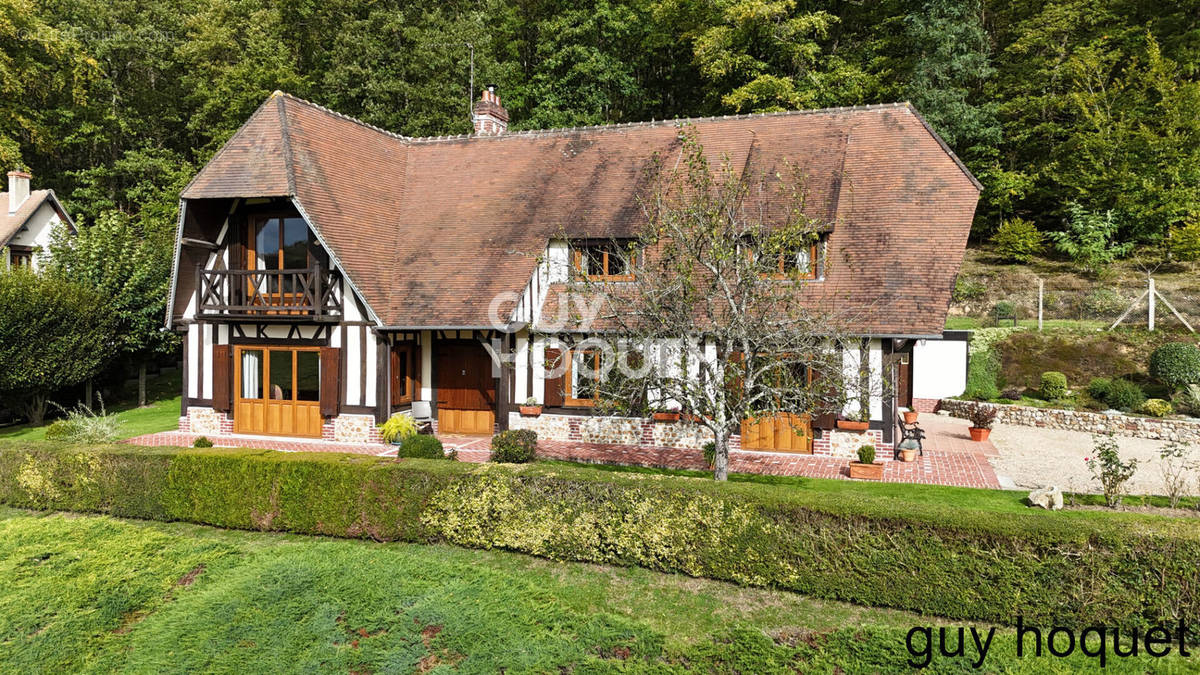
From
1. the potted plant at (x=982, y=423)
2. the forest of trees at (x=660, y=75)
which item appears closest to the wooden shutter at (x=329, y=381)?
the forest of trees at (x=660, y=75)

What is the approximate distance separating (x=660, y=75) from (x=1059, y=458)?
2719cm

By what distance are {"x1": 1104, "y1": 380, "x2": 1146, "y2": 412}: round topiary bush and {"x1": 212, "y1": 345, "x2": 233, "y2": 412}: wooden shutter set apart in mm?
21784

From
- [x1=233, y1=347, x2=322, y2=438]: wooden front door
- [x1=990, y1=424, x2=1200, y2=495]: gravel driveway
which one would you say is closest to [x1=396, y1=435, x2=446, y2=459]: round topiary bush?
[x1=233, y1=347, x2=322, y2=438]: wooden front door

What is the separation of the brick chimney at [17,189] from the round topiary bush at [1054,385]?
34.9 metres

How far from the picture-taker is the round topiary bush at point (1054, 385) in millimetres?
17703

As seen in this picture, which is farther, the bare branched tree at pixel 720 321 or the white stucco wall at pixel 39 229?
the white stucco wall at pixel 39 229

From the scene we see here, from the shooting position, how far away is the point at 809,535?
7.23 metres

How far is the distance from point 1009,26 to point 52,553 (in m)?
37.4

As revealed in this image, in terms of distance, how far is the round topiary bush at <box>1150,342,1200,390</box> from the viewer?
1608 cm

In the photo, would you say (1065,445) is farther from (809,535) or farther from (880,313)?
(809,535)

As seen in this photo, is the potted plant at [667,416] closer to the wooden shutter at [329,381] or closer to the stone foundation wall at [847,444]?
the stone foundation wall at [847,444]

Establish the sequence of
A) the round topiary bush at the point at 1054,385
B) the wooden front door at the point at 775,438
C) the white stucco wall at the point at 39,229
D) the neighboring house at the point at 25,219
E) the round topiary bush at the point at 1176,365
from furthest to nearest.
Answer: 1. the white stucco wall at the point at 39,229
2. the neighboring house at the point at 25,219
3. the round topiary bush at the point at 1054,385
4. the round topiary bush at the point at 1176,365
5. the wooden front door at the point at 775,438

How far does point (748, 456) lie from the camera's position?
13516 mm

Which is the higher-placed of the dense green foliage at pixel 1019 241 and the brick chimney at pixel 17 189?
the brick chimney at pixel 17 189
